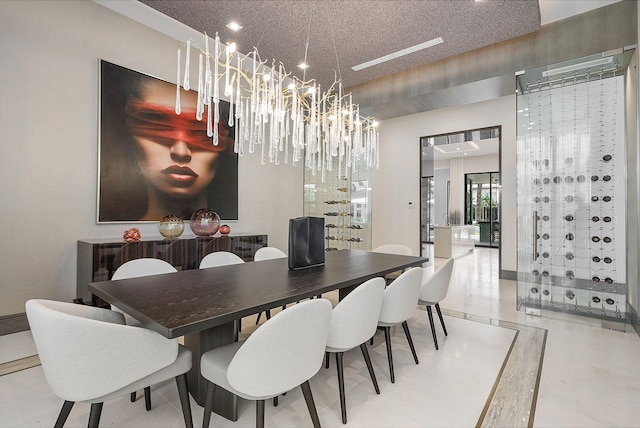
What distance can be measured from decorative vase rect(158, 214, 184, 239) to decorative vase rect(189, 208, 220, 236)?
10.5 inches

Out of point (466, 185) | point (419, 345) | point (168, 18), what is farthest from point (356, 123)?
point (466, 185)

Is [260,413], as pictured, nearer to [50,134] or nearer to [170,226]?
[170,226]

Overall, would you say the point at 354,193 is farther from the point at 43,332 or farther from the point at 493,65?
the point at 43,332

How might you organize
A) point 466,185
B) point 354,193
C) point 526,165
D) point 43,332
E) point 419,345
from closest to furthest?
point 43,332, point 419,345, point 526,165, point 354,193, point 466,185

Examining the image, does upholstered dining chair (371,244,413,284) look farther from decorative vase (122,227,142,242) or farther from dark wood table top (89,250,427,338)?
decorative vase (122,227,142,242)

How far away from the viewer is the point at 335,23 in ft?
11.5

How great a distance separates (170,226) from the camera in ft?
12.0

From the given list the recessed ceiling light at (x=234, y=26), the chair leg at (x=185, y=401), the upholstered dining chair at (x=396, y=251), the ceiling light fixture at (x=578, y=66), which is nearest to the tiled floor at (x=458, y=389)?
the chair leg at (x=185, y=401)

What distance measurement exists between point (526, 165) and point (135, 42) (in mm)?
4801

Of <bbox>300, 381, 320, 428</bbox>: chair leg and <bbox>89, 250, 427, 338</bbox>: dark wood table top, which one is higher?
<bbox>89, 250, 427, 338</bbox>: dark wood table top

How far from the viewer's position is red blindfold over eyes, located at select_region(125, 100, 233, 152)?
3645mm

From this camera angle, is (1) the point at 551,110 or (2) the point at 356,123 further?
(1) the point at 551,110

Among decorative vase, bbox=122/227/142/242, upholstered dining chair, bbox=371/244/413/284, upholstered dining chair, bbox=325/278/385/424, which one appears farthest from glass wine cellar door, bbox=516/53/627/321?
decorative vase, bbox=122/227/142/242

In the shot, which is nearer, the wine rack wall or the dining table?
the dining table
